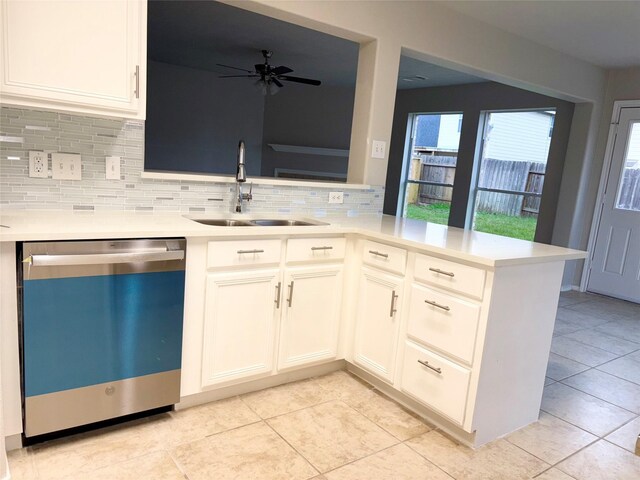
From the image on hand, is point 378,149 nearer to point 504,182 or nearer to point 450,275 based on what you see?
point 450,275

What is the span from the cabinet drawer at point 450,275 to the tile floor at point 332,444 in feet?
2.29

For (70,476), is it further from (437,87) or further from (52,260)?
(437,87)

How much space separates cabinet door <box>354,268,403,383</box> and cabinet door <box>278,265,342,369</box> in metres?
0.14

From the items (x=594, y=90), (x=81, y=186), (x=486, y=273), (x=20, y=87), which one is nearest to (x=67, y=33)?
(x=20, y=87)

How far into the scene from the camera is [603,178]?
16.4ft

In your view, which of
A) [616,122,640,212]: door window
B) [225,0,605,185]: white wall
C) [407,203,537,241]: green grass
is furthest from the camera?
[407,203,537,241]: green grass

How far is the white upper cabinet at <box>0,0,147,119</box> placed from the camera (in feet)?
5.72

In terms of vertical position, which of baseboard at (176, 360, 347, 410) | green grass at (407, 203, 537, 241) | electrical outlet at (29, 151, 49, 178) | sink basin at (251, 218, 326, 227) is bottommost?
baseboard at (176, 360, 347, 410)

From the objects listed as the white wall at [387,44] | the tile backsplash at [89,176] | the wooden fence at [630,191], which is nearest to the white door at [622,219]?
the wooden fence at [630,191]

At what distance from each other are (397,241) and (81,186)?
1530mm

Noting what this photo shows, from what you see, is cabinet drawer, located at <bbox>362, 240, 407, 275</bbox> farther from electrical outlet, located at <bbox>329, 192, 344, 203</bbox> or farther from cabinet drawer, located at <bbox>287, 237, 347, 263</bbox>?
electrical outlet, located at <bbox>329, 192, 344, 203</bbox>

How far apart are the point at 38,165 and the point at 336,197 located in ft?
5.54

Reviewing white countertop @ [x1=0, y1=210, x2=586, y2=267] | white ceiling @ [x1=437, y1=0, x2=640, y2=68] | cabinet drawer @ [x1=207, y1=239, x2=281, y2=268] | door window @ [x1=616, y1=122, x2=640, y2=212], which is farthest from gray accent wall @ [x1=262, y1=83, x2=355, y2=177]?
cabinet drawer @ [x1=207, y1=239, x2=281, y2=268]

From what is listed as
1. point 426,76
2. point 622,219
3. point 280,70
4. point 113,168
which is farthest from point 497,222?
point 113,168
